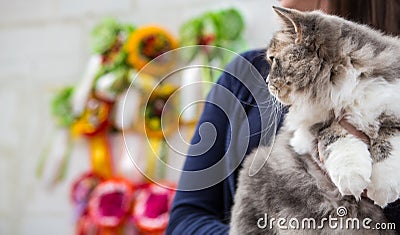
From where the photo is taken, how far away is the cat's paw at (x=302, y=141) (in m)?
0.78

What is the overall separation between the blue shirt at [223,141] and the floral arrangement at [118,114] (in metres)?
0.59

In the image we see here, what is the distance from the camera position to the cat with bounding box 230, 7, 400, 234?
2.28ft

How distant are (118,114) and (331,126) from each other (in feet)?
4.09

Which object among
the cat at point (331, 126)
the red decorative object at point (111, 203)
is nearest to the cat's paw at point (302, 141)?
the cat at point (331, 126)

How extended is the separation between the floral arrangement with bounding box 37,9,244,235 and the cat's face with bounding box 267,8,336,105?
82 centimetres

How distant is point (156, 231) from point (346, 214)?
3.48 ft

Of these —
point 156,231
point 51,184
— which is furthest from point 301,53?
point 51,184

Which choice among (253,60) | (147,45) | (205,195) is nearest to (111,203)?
(147,45)

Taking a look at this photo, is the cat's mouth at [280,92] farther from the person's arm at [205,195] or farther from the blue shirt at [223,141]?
the person's arm at [205,195]

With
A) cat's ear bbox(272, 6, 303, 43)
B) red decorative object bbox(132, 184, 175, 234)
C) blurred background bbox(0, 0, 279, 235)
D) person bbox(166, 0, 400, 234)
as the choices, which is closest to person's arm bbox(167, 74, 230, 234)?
person bbox(166, 0, 400, 234)

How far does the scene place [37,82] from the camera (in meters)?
2.14
